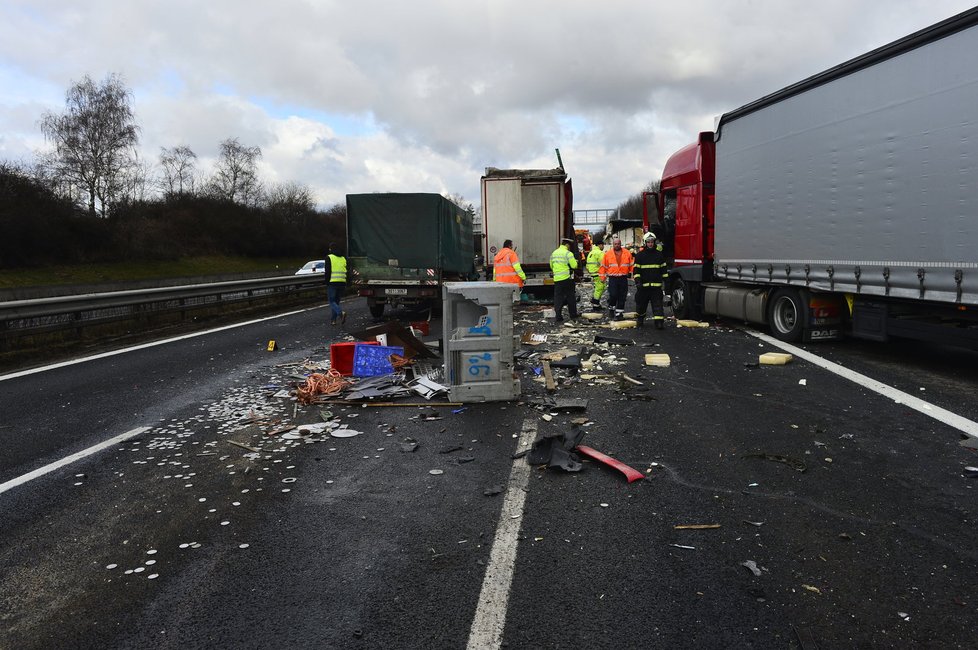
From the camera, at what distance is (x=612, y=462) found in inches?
182

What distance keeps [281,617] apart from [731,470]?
317 centimetres

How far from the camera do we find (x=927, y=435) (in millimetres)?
5207

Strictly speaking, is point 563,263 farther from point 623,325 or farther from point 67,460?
point 67,460

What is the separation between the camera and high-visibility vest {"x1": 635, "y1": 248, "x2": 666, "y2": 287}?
40.8ft

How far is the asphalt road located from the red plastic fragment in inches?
4.1

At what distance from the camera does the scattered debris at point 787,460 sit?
4547 millimetres

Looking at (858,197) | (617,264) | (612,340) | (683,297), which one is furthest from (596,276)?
(858,197)

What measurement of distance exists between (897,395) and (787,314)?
4.03 metres

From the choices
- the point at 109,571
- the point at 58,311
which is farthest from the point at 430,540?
the point at 58,311

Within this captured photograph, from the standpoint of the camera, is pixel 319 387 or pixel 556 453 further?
pixel 319 387

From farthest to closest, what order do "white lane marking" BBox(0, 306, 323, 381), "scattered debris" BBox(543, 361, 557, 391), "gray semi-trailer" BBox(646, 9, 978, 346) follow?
"white lane marking" BBox(0, 306, 323, 381) → "scattered debris" BBox(543, 361, 557, 391) → "gray semi-trailer" BBox(646, 9, 978, 346)

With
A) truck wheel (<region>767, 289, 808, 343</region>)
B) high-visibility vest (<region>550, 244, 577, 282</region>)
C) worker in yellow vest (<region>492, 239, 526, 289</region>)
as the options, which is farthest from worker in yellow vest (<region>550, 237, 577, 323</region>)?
truck wheel (<region>767, 289, 808, 343</region>)

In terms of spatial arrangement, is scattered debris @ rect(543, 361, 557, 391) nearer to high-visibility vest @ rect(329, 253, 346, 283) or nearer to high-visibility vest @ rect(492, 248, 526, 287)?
high-visibility vest @ rect(492, 248, 526, 287)

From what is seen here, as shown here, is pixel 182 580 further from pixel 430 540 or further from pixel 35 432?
pixel 35 432
